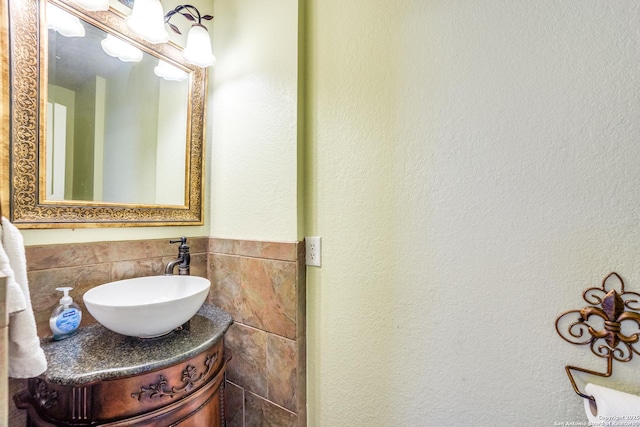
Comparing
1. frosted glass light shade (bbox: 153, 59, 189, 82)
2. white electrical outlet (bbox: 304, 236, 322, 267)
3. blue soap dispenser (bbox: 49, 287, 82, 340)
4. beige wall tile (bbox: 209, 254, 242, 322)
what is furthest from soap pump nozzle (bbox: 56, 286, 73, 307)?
frosted glass light shade (bbox: 153, 59, 189, 82)

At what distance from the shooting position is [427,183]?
83 centimetres

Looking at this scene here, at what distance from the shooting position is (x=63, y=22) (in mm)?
901

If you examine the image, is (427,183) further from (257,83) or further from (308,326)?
(257,83)

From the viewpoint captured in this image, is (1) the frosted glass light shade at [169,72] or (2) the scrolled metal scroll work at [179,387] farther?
(1) the frosted glass light shade at [169,72]

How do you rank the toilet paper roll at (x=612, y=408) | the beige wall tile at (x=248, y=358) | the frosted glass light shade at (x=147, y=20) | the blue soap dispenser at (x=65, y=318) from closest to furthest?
the toilet paper roll at (x=612, y=408), the blue soap dispenser at (x=65, y=318), the frosted glass light shade at (x=147, y=20), the beige wall tile at (x=248, y=358)

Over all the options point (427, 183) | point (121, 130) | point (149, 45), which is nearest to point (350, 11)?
point (427, 183)

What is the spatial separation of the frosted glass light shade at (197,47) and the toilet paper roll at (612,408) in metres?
1.68

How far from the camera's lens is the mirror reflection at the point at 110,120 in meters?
0.90

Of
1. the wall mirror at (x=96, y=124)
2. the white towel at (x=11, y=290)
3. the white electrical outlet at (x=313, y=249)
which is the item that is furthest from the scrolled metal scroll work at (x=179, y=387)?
the wall mirror at (x=96, y=124)

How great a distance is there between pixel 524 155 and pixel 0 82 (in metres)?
1.53

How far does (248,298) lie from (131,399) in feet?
1.67

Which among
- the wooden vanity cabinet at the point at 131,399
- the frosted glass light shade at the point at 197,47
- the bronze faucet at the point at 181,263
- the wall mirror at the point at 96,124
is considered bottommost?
the wooden vanity cabinet at the point at 131,399

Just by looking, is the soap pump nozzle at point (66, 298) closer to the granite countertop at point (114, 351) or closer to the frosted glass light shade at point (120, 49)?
the granite countertop at point (114, 351)

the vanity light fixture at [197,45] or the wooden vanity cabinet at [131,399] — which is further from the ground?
the vanity light fixture at [197,45]
